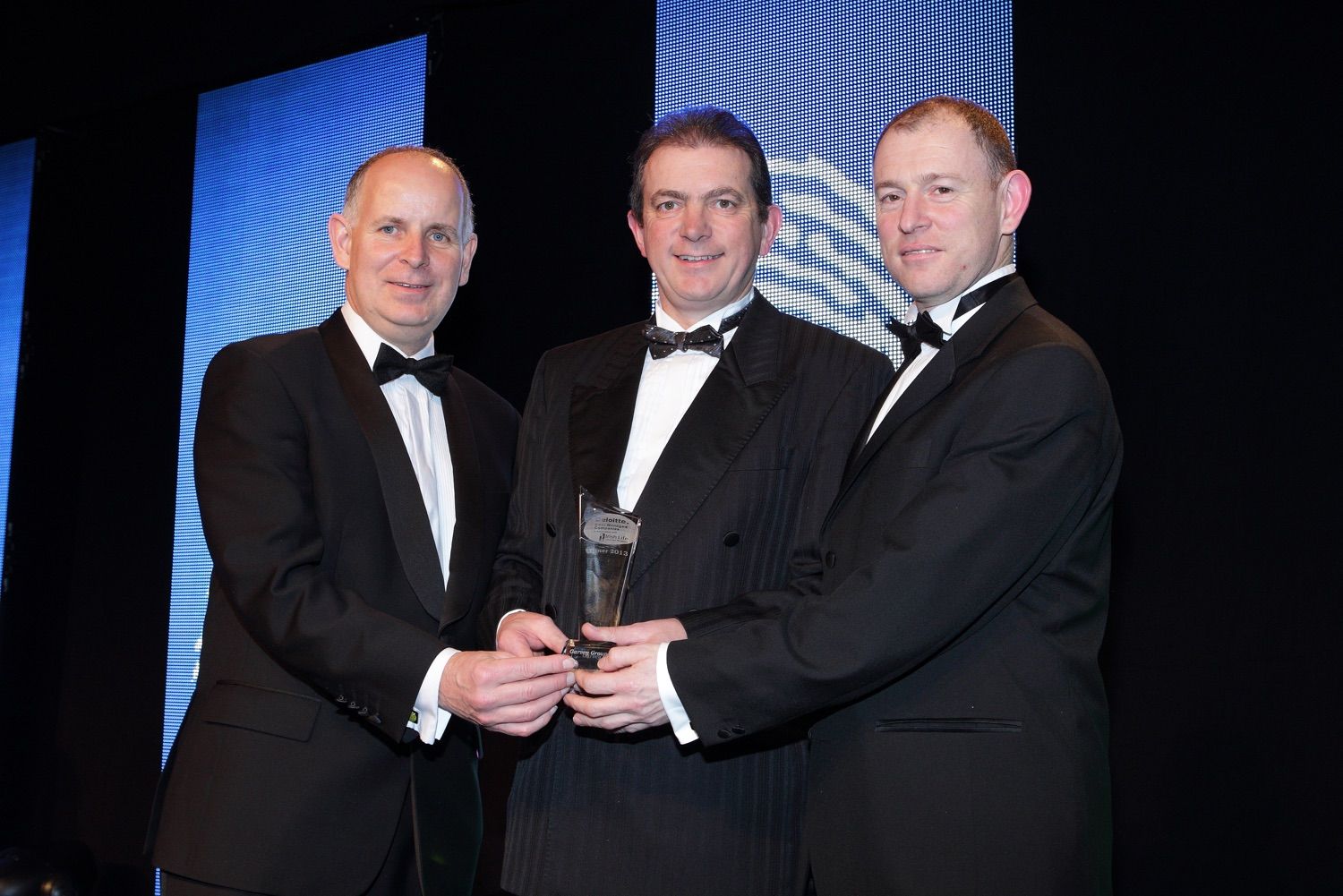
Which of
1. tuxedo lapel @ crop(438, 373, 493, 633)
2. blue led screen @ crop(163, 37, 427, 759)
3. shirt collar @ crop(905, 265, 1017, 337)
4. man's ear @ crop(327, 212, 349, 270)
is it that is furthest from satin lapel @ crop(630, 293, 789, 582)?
blue led screen @ crop(163, 37, 427, 759)

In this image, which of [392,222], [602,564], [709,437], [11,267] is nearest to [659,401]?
[709,437]

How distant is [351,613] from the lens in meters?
2.55

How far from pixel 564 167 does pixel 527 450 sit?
198cm

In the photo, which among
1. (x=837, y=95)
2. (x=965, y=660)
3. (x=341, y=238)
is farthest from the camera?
(x=837, y=95)

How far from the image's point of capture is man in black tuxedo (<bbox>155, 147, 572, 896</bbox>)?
8.30 feet

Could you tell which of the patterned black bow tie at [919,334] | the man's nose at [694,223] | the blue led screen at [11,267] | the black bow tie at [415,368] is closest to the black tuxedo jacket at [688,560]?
the patterned black bow tie at [919,334]

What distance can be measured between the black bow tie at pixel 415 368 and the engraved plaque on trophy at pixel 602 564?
2.73 ft

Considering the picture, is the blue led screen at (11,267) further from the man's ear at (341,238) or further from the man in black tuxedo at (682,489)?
the man in black tuxedo at (682,489)

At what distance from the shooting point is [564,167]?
15.0 ft

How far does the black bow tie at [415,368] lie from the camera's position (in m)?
2.95

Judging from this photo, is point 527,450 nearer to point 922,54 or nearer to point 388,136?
point 922,54

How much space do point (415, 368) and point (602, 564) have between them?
94 centimetres

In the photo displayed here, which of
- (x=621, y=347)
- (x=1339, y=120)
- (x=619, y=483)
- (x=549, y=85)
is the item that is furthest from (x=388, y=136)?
(x=1339, y=120)

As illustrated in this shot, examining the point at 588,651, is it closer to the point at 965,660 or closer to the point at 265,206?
the point at 965,660
